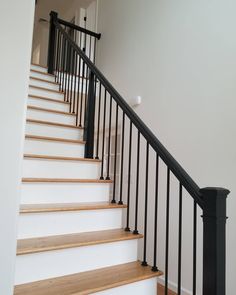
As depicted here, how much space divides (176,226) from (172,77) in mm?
1687

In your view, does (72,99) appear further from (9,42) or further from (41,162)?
(9,42)

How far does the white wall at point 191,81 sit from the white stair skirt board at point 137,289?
0.91 metres

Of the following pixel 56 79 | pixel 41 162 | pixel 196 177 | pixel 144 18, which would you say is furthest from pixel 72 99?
pixel 196 177

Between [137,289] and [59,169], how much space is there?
1193 millimetres

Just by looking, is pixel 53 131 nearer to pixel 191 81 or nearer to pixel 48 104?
pixel 48 104

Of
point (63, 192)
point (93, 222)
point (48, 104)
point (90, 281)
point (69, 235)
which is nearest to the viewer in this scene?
point (90, 281)

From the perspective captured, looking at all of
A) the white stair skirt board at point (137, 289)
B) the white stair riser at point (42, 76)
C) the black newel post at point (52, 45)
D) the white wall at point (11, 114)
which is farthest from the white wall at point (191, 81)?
the white wall at point (11, 114)

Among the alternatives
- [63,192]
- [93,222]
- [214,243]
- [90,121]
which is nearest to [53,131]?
[90,121]

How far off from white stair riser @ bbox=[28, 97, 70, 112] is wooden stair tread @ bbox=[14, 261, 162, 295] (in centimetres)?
218

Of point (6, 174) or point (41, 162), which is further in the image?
point (41, 162)

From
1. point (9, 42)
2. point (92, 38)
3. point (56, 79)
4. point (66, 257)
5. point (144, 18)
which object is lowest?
point (66, 257)

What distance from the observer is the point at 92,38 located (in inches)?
191

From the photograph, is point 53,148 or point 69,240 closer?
point 69,240

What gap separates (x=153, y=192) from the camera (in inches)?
121
